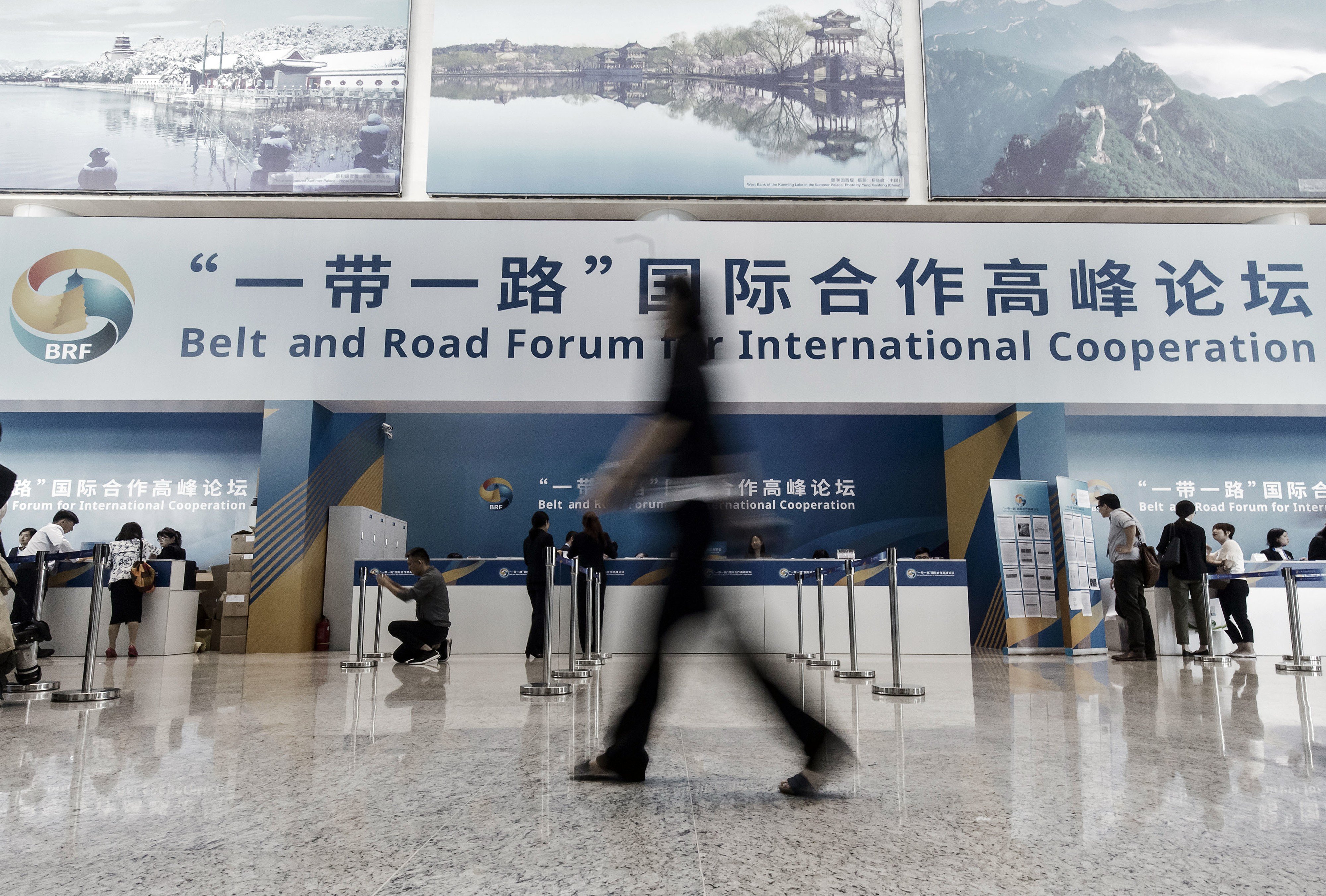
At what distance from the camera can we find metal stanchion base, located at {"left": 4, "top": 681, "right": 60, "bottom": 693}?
4.75 m

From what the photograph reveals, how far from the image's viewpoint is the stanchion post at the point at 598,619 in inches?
317

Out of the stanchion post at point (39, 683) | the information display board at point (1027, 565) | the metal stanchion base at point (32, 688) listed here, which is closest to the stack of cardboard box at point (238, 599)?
the stanchion post at point (39, 683)

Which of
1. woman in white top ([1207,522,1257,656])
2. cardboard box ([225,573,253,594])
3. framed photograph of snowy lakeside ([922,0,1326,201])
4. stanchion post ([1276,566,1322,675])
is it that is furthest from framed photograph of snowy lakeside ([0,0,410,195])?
woman in white top ([1207,522,1257,656])

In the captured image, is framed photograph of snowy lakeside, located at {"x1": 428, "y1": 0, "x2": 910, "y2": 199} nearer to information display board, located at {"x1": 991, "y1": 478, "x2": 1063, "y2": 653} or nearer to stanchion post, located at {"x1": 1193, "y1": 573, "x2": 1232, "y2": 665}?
information display board, located at {"x1": 991, "y1": 478, "x2": 1063, "y2": 653}

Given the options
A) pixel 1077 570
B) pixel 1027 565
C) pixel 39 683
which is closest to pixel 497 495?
pixel 1027 565

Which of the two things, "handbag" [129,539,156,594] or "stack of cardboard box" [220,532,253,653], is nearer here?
"handbag" [129,539,156,594]

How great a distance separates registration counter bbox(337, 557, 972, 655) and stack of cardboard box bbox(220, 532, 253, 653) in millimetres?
930

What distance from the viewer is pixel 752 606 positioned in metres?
9.13

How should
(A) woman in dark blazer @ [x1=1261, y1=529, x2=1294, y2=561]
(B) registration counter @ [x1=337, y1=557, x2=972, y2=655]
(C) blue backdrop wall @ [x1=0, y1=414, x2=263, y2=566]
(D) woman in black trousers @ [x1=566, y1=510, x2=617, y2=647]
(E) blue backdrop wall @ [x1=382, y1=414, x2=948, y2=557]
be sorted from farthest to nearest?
(E) blue backdrop wall @ [x1=382, y1=414, x2=948, y2=557] < (C) blue backdrop wall @ [x1=0, y1=414, x2=263, y2=566] < (A) woman in dark blazer @ [x1=1261, y1=529, x2=1294, y2=561] < (B) registration counter @ [x1=337, y1=557, x2=972, y2=655] < (D) woman in black trousers @ [x1=566, y1=510, x2=617, y2=647]

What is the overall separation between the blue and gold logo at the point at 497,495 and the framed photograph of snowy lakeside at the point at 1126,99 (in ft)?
21.3

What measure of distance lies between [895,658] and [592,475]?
7.63 meters

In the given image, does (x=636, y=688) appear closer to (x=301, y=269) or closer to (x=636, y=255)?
(x=636, y=255)

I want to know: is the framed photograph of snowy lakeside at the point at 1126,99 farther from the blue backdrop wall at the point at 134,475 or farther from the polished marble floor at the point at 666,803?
the blue backdrop wall at the point at 134,475

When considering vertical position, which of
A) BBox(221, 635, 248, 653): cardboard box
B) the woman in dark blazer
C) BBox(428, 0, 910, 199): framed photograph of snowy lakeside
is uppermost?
BBox(428, 0, 910, 199): framed photograph of snowy lakeside
